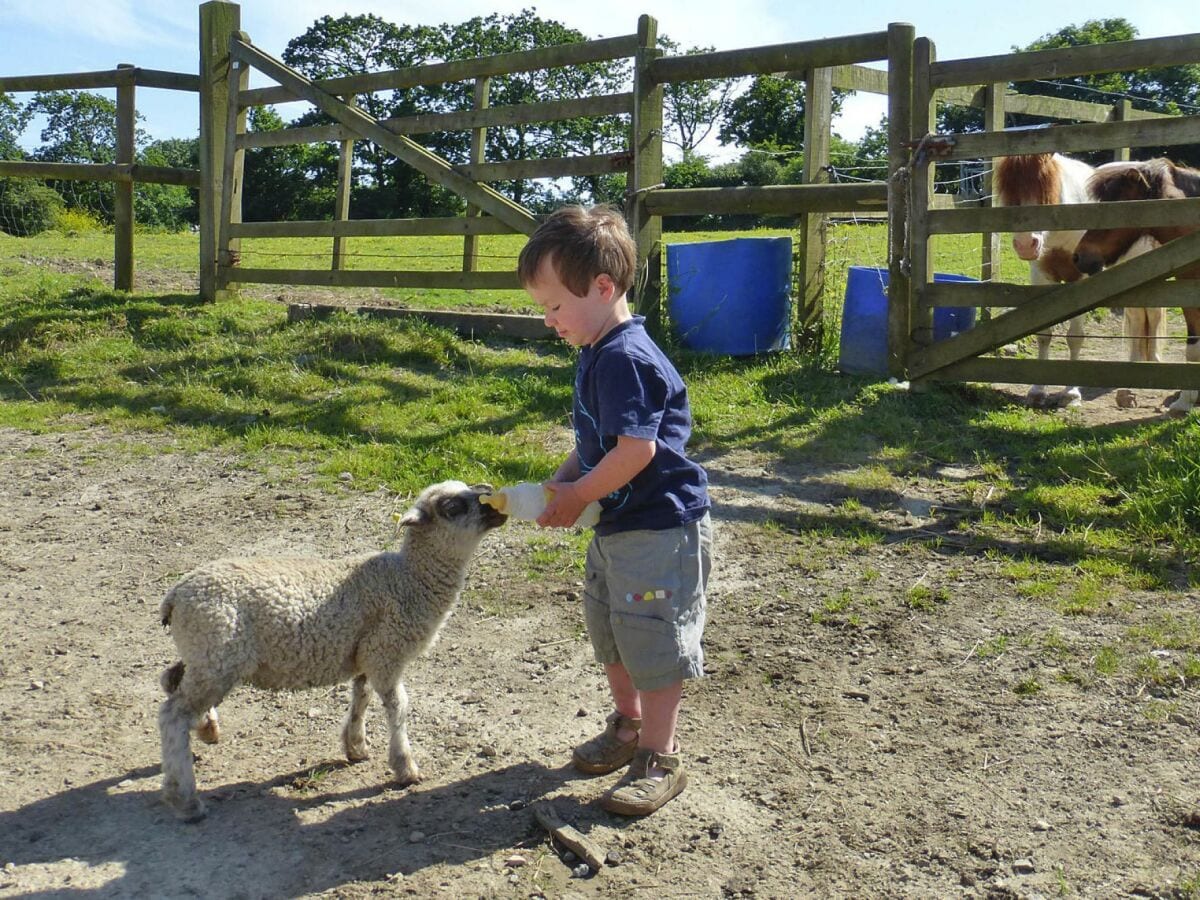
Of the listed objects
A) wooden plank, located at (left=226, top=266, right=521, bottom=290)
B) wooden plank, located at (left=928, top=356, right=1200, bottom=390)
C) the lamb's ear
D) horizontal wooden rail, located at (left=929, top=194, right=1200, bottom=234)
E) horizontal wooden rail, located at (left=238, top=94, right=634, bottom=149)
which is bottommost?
the lamb's ear

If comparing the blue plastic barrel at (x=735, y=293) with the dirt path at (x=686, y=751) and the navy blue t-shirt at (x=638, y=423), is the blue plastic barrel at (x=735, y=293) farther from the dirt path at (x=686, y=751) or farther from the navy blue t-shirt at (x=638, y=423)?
the navy blue t-shirt at (x=638, y=423)

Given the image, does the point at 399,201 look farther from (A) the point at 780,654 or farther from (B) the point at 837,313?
(A) the point at 780,654

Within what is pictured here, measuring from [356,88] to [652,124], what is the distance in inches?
121

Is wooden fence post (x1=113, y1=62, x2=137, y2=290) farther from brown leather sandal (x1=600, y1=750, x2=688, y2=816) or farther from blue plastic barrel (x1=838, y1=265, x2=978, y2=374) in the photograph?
brown leather sandal (x1=600, y1=750, x2=688, y2=816)

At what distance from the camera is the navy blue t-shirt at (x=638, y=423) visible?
10.7 ft

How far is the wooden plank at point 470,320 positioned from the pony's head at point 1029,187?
3574mm

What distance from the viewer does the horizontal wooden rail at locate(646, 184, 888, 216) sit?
7.91 metres

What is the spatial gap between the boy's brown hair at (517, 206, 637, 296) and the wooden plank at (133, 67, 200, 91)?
941 cm

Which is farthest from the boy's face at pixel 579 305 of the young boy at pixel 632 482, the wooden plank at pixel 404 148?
the wooden plank at pixel 404 148

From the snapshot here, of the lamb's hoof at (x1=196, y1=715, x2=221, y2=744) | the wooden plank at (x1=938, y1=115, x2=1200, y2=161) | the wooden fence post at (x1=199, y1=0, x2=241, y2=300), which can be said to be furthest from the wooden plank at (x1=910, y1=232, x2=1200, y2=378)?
the wooden fence post at (x1=199, y1=0, x2=241, y2=300)

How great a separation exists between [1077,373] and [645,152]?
3549mm

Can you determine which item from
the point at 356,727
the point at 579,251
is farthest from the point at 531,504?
the point at 356,727

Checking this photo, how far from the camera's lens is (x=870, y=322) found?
8062 mm

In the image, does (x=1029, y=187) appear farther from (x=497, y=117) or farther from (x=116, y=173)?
(x=116, y=173)
